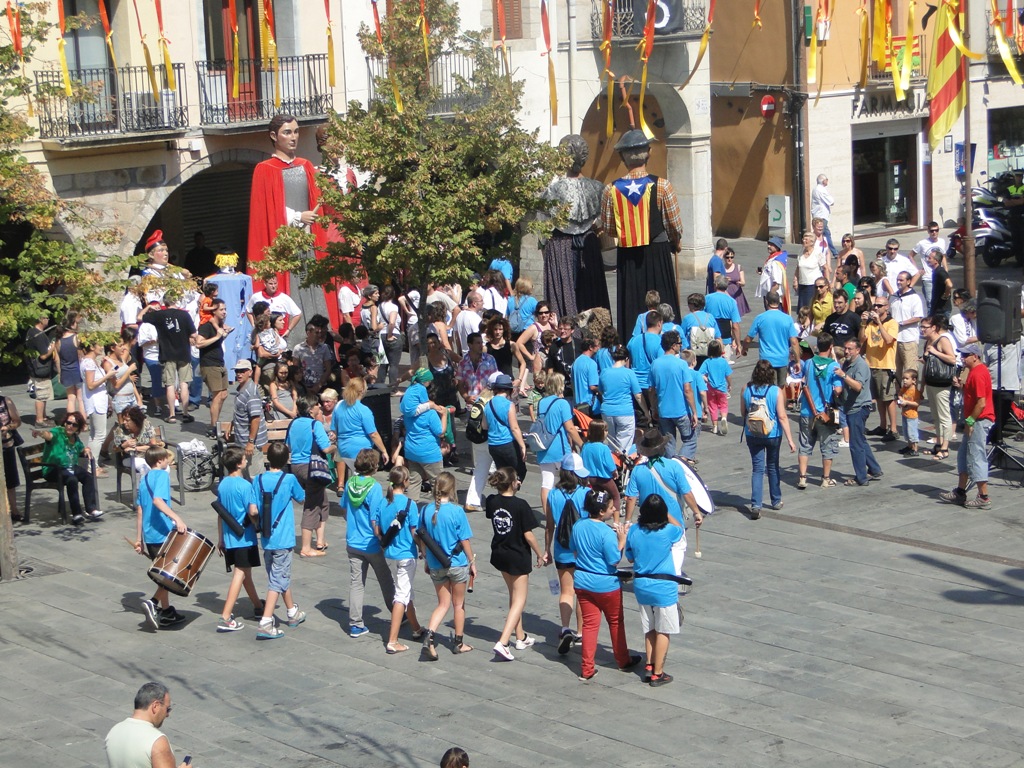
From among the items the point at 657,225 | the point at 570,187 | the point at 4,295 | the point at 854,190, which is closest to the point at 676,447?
the point at 657,225

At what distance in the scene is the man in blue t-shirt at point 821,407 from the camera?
1633 centimetres

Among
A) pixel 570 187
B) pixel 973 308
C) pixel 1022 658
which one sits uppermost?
pixel 570 187

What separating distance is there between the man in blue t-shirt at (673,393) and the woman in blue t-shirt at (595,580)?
15.9 ft

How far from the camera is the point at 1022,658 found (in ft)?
38.7

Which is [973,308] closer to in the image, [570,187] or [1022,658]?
[570,187]

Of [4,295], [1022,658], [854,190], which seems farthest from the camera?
[854,190]

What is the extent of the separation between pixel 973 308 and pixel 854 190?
18.6 meters

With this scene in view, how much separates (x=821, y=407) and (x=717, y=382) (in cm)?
214

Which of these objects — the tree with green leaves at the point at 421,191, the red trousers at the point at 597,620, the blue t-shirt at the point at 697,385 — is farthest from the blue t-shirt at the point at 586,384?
the red trousers at the point at 597,620

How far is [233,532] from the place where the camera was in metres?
12.6

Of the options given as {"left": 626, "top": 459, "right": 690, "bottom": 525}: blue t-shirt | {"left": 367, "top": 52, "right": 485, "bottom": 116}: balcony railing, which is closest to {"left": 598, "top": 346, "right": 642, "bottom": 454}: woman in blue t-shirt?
{"left": 626, "top": 459, "right": 690, "bottom": 525}: blue t-shirt

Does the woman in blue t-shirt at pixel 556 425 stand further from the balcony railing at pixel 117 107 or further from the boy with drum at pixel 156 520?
the balcony railing at pixel 117 107

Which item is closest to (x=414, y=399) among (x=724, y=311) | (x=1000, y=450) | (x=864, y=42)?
(x=1000, y=450)

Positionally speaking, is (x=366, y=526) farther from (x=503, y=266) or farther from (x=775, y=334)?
(x=503, y=266)
